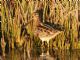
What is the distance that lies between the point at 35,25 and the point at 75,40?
69 centimetres

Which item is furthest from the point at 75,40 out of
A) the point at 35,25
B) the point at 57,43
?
the point at 35,25

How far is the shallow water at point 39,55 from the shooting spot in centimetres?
595

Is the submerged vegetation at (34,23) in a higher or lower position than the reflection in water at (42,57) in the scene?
higher

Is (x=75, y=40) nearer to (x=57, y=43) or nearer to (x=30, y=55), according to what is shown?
(x=57, y=43)

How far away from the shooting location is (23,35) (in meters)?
6.44

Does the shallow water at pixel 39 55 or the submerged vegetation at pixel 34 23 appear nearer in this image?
the shallow water at pixel 39 55

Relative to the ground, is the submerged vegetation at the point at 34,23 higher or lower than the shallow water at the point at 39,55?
higher

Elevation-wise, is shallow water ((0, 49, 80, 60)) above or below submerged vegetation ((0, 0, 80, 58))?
below

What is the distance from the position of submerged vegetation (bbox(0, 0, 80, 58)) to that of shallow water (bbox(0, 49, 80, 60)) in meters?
0.08

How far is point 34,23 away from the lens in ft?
20.9

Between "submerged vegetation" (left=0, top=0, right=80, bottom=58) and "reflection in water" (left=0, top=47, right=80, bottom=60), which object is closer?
"reflection in water" (left=0, top=47, right=80, bottom=60)

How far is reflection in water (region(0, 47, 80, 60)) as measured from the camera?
5.95 metres

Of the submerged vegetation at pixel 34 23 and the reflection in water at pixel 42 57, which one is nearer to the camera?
the reflection in water at pixel 42 57

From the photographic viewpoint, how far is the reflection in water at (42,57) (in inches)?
234
